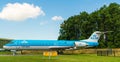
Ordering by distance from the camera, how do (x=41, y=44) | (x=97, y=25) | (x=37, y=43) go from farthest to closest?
(x=97, y=25)
(x=41, y=44)
(x=37, y=43)

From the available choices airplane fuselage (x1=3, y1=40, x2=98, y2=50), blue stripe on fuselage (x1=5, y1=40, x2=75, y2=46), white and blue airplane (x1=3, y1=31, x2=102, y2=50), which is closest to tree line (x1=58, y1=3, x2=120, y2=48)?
white and blue airplane (x1=3, y1=31, x2=102, y2=50)

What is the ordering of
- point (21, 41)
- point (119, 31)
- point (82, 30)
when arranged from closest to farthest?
point (21, 41) → point (119, 31) → point (82, 30)

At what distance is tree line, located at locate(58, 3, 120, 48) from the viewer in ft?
300

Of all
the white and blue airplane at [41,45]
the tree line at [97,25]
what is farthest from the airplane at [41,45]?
the tree line at [97,25]

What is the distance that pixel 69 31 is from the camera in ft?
325

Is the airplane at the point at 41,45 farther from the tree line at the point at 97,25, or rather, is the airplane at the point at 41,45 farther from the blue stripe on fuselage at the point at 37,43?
the tree line at the point at 97,25

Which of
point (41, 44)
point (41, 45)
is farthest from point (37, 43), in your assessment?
point (41, 45)

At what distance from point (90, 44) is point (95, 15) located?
20321 millimetres

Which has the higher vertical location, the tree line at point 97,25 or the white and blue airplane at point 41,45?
the tree line at point 97,25

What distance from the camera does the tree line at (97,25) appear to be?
300ft

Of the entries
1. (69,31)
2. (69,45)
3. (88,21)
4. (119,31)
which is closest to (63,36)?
(69,31)

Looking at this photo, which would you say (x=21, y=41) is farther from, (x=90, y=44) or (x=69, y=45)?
(x=90, y=44)

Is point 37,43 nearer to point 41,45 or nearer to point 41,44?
point 41,44

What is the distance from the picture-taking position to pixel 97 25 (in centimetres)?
9556
